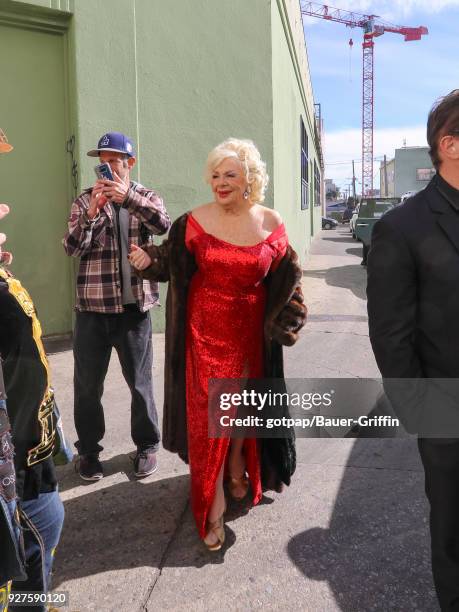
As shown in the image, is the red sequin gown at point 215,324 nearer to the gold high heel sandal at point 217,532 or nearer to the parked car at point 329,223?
the gold high heel sandal at point 217,532

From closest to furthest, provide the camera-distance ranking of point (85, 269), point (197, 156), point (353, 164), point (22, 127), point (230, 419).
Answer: point (230, 419), point (85, 269), point (22, 127), point (197, 156), point (353, 164)

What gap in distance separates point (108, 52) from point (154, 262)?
4292 mm

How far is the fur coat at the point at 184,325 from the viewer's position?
9.34ft

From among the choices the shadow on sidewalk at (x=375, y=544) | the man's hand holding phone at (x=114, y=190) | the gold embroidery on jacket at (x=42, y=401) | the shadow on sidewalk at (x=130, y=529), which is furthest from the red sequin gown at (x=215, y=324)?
the gold embroidery on jacket at (x=42, y=401)

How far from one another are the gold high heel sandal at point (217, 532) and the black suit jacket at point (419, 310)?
1210mm

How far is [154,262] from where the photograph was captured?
9.66 feet

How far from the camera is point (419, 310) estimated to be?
6.30ft

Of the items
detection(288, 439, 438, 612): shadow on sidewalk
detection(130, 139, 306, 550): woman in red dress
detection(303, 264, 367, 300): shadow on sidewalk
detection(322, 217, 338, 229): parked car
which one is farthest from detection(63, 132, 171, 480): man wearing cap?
detection(322, 217, 338, 229): parked car

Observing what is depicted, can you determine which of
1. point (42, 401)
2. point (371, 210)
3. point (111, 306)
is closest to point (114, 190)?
point (111, 306)

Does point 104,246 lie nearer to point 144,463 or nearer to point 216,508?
point 144,463

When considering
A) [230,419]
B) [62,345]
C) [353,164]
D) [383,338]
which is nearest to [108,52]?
[62,345]

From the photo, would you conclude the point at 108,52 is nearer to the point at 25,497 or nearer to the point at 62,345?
the point at 62,345

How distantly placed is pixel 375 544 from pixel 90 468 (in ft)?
5.57

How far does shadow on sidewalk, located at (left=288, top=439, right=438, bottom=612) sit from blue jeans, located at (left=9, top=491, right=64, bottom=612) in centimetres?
116
